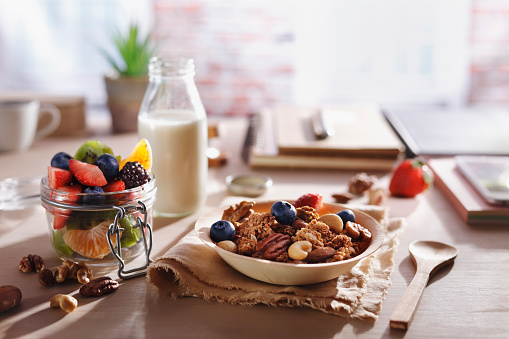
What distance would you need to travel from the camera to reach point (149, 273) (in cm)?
68

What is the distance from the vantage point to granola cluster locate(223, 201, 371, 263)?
654 mm

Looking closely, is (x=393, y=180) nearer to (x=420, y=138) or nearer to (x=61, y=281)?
(x=420, y=138)

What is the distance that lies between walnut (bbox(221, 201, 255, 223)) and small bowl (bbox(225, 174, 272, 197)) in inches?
11.4

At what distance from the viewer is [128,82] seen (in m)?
1.41

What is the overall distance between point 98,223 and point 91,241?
25mm

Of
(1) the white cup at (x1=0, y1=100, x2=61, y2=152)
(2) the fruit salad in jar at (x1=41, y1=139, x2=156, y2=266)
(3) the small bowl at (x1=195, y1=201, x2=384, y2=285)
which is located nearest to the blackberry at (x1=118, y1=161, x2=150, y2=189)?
(2) the fruit salad in jar at (x1=41, y1=139, x2=156, y2=266)

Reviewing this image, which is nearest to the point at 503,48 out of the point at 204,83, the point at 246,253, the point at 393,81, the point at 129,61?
the point at 393,81

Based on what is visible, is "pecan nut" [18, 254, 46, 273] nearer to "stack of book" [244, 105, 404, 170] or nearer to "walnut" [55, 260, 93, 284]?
"walnut" [55, 260, 93, 284]

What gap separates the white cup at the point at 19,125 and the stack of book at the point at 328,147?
1.65 feet

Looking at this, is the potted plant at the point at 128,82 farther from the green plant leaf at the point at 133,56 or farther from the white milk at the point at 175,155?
the white milk at the point at 175,155

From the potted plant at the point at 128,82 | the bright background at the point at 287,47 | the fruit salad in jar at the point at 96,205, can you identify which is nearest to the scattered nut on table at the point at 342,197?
the fruit salad in jar at the point at 96,205

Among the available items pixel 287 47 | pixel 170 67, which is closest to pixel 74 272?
pixel 170 67

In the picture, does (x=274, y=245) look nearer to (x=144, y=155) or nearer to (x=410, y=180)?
(x=144, y=155)

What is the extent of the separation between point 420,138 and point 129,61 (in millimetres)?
749
